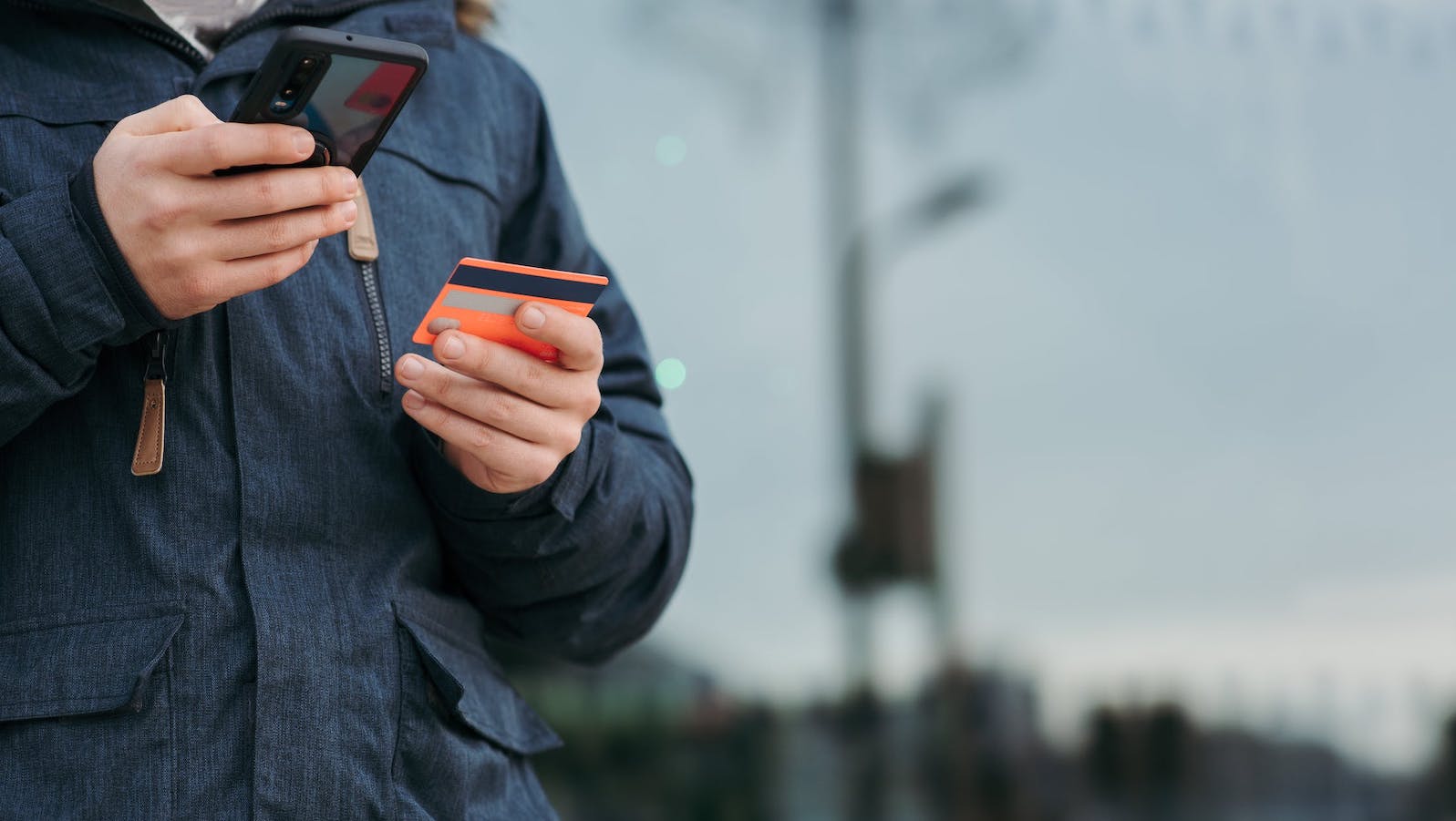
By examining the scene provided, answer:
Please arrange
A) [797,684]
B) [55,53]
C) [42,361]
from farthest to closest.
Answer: [797,684] → [55,53] → [42,361]

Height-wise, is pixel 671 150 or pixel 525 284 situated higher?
pixel 671 150

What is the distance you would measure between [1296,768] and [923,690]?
0.90 meters

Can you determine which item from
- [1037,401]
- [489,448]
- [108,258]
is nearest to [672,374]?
[1037,401]

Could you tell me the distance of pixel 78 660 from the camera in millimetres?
710

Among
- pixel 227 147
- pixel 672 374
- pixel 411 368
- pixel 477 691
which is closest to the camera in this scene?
pixel 227 147

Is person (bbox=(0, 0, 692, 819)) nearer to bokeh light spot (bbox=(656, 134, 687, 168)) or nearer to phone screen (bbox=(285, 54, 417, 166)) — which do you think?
phone screen (bbox=(285, 54, 417, 166))

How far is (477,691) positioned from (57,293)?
1.10 feet

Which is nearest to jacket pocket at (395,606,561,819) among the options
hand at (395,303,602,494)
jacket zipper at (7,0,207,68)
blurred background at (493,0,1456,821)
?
hand at (395,303,602,494)

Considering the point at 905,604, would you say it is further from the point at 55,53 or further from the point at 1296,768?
the point at 55,53

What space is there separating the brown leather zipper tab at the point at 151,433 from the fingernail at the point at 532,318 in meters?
0.19

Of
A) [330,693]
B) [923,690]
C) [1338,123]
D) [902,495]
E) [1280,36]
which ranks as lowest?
[923,690]

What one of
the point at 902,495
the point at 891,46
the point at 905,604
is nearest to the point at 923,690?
the point at 905,604

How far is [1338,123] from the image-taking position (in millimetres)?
3359

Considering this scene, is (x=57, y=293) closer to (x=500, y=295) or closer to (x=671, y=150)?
(x=500, y=295)
